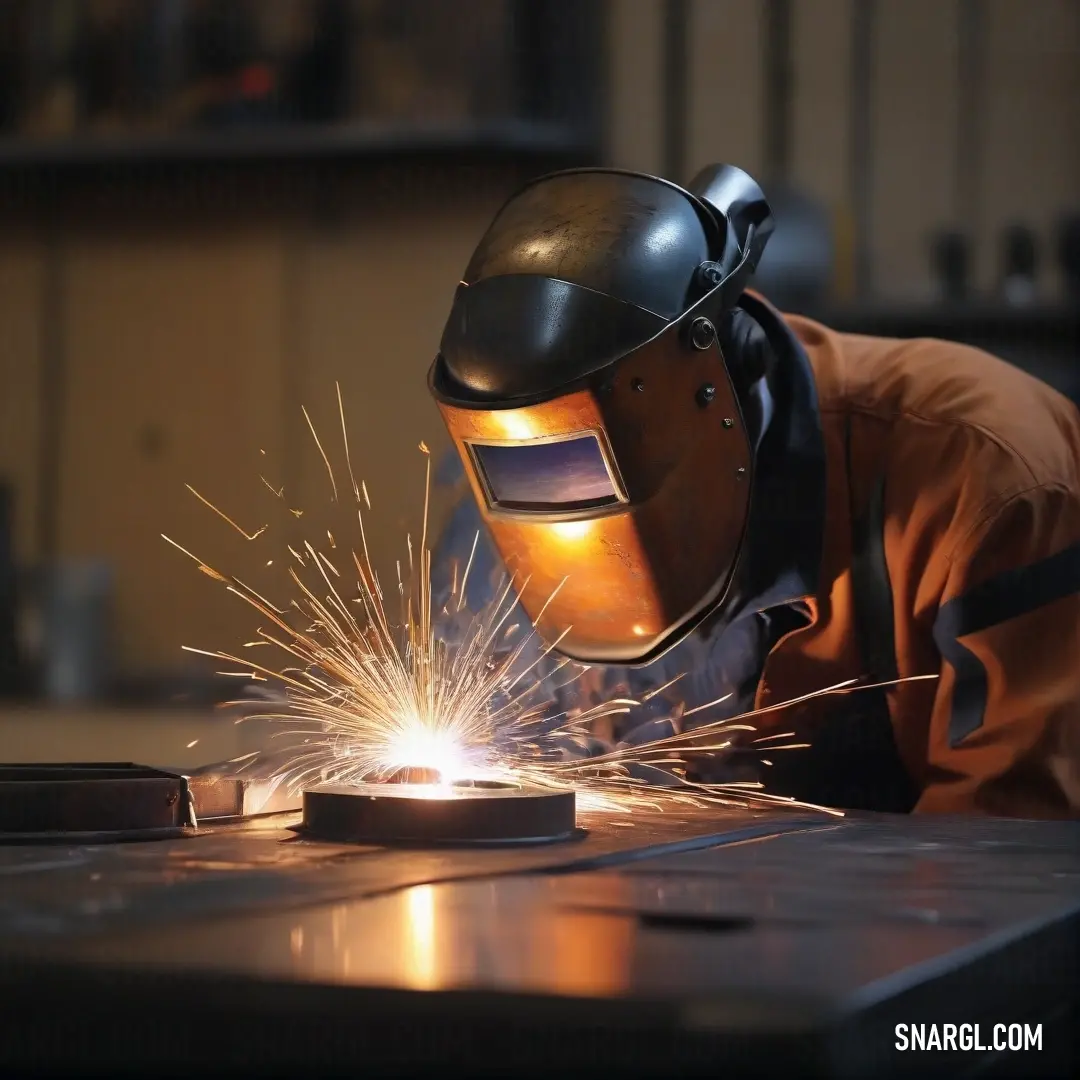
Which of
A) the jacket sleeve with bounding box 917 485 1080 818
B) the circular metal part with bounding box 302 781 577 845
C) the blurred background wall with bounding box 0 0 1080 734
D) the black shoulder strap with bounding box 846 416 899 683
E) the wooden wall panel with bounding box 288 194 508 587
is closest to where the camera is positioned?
the circular metal part with bounding box 302 781 577 845

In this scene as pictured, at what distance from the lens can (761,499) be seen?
166 cm

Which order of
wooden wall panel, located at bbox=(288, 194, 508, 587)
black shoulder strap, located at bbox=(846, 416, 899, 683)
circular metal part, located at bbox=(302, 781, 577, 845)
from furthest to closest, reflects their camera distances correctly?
wooden wall panel, located at bbox=(288, 194, 508, 587)
black shoulder strap, located at bbox=(846, 416, 899, 683)
circular metal part, located at bbox=(302, 781, 577, 845)

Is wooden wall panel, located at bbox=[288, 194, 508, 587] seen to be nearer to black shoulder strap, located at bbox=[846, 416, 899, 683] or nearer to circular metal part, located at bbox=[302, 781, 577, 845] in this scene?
black shoulder strap, located at bbox=[846, 416, 899, 683]

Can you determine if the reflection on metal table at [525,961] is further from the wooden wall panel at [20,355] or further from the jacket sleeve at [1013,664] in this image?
the wooden wall panel at [20,355]

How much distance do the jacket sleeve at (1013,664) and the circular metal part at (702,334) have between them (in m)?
0.32

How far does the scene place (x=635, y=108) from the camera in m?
3.30

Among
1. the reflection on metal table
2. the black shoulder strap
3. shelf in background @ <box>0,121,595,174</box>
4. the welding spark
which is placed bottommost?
the reflection on metal table

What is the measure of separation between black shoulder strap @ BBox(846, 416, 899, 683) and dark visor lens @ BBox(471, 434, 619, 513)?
0.38m

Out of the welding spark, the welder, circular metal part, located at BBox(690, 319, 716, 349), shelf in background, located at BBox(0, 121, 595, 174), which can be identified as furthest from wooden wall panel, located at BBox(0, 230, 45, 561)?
circular metal part, located at BBox(690, 319, 716, 349)

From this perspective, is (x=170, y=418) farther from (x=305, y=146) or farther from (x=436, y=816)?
(x=436, y=816)

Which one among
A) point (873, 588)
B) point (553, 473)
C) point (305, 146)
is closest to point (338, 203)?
point (305, 146)

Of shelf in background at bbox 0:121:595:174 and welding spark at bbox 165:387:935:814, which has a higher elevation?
shelf in background at bbox 0:121:595:174

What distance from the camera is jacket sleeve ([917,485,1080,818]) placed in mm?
1570

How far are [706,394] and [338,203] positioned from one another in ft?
6.67
